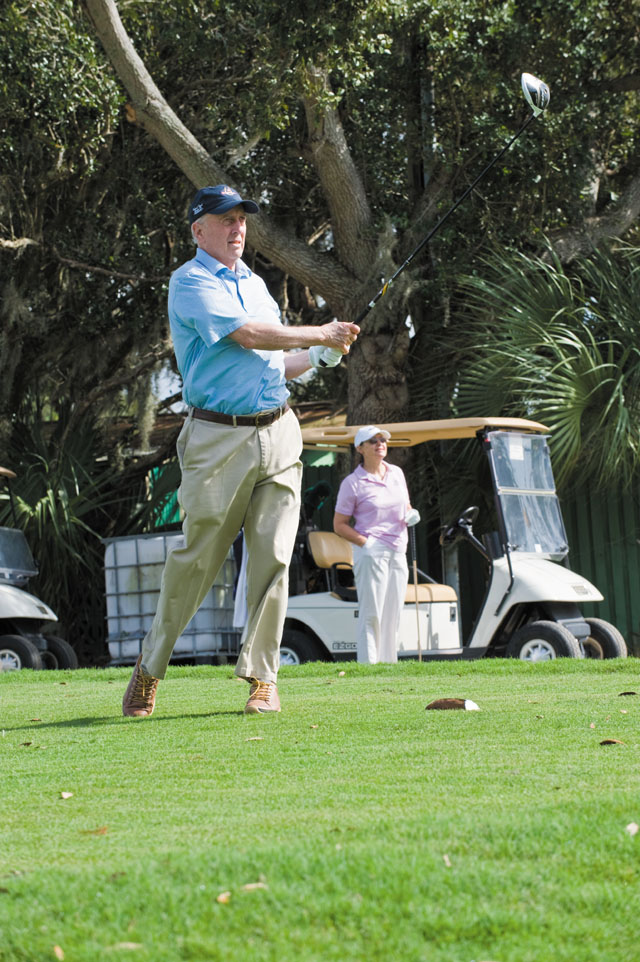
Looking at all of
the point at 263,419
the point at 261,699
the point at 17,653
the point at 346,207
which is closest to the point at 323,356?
the point at 263,419

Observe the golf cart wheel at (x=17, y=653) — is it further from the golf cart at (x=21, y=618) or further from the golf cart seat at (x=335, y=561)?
the golf cart seat at (x=335, y=561)

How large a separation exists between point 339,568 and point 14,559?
346 centimetres

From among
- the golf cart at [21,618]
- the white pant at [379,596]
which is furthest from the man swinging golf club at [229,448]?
the golf cart at [21,618]

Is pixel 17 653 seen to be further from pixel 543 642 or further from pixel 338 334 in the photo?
pixel 338 334

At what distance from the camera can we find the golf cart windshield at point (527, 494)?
9.81 m

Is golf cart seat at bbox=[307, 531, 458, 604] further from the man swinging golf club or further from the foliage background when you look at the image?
the man swinging golf club

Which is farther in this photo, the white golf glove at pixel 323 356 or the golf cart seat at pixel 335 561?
the golf cart seat at pixel 335 561

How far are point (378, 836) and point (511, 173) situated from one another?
12146mm

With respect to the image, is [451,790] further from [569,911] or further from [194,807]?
[569,911]

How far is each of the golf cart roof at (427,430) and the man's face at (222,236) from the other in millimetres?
5406

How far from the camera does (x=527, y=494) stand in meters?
10.1

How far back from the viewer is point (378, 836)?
230 cm

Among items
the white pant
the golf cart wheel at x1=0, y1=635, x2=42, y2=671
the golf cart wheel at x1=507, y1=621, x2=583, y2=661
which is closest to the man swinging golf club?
the white pant

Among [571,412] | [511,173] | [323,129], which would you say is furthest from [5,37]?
[571,412]
